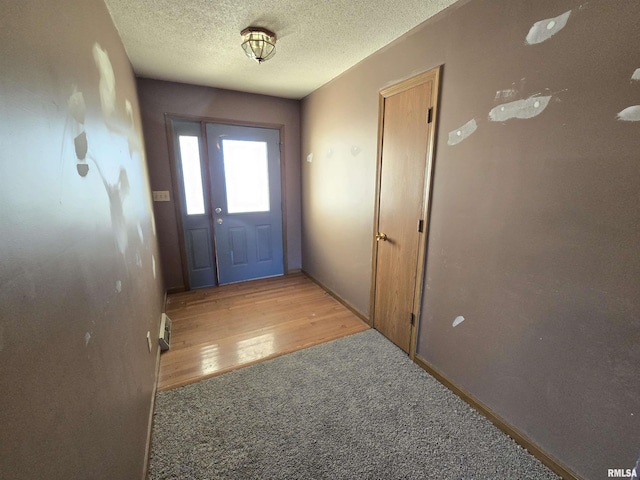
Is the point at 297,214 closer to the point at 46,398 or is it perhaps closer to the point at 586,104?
the point at 586,104

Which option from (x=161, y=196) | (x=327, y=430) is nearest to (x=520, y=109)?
(x=327, y=430)

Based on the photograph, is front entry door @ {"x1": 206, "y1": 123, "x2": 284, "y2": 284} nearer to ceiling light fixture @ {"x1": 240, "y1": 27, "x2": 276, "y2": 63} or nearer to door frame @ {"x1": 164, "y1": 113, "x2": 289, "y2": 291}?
door frame @ {"x1": 164, "y1": 113, "x2": 289, "y2": 291}

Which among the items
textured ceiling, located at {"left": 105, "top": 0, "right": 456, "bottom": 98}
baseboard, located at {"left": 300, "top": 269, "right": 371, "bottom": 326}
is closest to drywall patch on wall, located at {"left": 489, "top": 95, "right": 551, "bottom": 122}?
textured ceiling, located at {"left": 105, "top": 0, "right": 456, "bottom": 98}

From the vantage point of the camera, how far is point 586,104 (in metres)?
1.12

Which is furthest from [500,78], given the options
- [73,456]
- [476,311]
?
[73,456]

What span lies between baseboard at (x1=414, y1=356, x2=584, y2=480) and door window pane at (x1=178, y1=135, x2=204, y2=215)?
9.86 ft

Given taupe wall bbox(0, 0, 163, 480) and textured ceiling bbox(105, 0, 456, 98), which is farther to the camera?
textured ceiling bbox(105, 0, 456, 98)

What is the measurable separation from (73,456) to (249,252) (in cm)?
314

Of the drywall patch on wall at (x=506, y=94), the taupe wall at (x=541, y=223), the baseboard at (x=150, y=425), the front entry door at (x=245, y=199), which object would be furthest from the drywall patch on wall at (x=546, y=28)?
the front entry door at (x=245, y=199)

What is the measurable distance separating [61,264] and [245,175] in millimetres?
2979

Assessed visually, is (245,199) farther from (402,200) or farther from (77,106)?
(77,106)

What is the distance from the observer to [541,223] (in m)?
1.30

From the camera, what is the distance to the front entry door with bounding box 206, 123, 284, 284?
3.37 m

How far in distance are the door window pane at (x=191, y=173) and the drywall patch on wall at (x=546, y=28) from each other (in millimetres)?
3156
